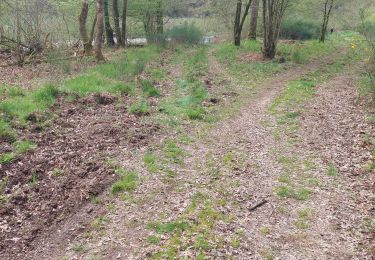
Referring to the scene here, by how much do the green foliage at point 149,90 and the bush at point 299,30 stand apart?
74.6 ft

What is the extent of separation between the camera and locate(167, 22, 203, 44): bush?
92.8 feet

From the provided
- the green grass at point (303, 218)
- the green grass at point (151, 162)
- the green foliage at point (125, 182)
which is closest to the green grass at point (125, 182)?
the green foliage at point (125, 182)

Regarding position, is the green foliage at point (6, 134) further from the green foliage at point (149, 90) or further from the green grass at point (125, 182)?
the green foliage at point (149, 90)

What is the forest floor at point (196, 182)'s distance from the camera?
20.2ft

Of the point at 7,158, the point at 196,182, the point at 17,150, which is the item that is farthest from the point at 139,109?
the point at 196,182

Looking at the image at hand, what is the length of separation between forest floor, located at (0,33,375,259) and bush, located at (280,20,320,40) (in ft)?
71.5

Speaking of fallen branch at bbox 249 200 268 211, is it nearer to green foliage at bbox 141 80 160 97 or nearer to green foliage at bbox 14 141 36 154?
green foliage at bbox 14 141 36 154

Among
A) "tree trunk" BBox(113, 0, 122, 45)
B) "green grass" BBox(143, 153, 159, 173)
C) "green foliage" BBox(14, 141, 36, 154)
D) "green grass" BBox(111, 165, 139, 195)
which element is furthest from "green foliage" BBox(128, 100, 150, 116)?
"tree trunk" BBox(113, 0, 122, 45)

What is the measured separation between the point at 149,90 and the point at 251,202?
762 cm

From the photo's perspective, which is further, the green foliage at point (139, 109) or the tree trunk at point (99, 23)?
the tree trunk at point (99, 23)

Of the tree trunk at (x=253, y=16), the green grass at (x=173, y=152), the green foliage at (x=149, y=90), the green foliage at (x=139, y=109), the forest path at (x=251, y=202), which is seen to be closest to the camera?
the forest path at (x=251, y=202)

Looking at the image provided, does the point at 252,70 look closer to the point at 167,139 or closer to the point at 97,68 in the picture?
the point at 97,68

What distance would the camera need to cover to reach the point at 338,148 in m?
9.72

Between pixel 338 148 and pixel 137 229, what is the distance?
5.82 m
